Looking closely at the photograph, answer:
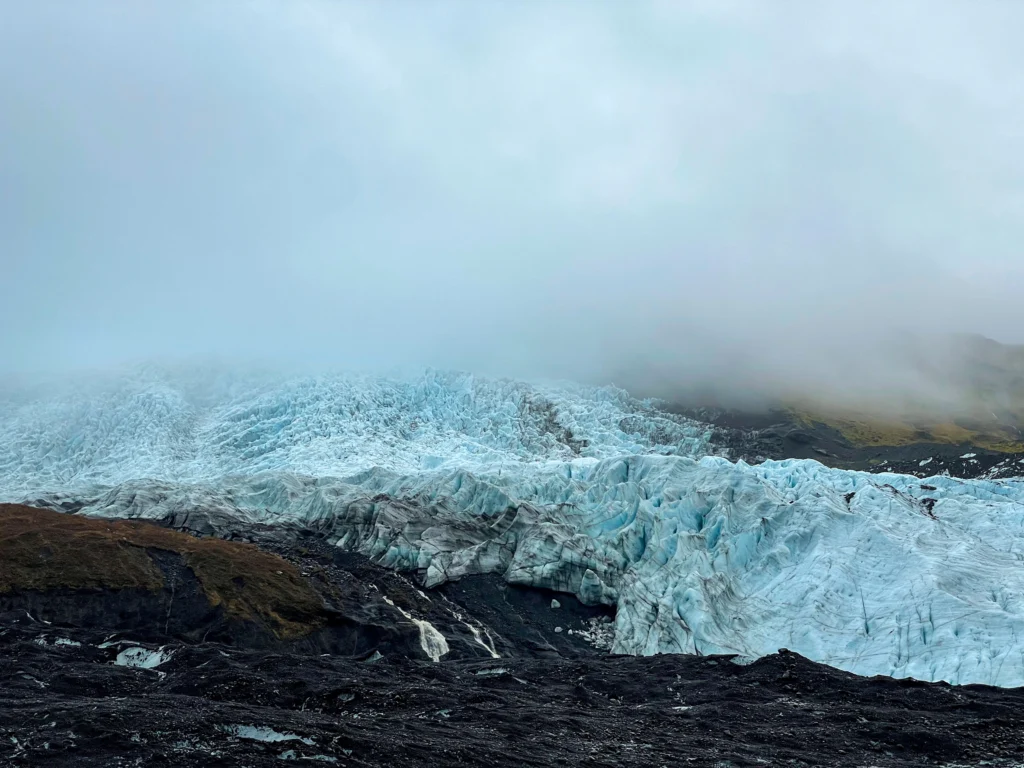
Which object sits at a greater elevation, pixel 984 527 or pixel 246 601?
pixel 984 527

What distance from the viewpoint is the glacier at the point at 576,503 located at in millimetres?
43375

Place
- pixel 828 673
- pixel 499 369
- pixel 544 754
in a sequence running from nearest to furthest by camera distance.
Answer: pixel 544 754
pixel 828 673
pixel 499 369

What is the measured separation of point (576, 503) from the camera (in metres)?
58.8

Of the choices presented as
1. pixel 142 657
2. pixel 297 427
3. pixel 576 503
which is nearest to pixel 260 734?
pixel 142 657

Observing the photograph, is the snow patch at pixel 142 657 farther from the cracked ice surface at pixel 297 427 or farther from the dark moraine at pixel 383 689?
the cracked ice surface at pixel 297 427

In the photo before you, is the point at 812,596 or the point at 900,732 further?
the point at 812,596

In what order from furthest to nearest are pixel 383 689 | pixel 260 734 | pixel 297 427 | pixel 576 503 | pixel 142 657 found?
1. pixel 297 427
2. pixel 576 503
3. pixel 142 657
4. pixel 383 689
5. pixel 260 734

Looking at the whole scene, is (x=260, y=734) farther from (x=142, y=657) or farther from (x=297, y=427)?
(x=297, y=427)

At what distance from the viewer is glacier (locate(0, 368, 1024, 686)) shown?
43.4 metres

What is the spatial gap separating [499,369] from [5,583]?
76.1 m

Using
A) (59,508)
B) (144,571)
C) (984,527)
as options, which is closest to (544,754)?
(144,571)

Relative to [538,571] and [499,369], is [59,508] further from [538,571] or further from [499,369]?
[499,369]

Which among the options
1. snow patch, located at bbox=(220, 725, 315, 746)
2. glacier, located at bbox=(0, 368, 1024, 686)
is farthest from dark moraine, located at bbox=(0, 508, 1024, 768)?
glacier, located at bbox=(0, 368, 1024, 686)

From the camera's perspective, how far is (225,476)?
71812 millimetres
